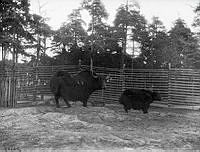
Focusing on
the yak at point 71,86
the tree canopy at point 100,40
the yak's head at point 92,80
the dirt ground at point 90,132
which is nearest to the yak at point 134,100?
the dirt ground at point 90,132

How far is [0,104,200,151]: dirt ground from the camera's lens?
7.34 metres

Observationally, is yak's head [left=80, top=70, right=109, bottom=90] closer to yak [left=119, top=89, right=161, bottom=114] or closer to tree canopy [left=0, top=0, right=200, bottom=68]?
yak [left=119, top=89, right=161, bottom=114]

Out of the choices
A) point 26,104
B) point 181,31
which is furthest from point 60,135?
point 181,31

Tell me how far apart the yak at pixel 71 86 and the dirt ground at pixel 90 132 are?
1387mm

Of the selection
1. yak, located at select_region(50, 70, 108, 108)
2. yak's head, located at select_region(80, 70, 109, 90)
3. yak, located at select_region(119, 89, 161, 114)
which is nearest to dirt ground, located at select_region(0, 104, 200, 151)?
yak, located at select_region(119, 89, 161, 114)

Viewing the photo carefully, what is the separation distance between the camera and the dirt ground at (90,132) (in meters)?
7.34

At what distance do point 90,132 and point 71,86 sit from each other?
593 cm

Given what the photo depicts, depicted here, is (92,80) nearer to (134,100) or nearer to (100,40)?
(134,100)

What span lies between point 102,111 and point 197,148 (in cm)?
619

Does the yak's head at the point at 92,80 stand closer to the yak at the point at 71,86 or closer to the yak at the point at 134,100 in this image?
the yak at the point at 71,86

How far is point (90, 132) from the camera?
906cm

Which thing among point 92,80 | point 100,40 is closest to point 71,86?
point 92,80

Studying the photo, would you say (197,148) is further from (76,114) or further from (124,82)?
(124,82)

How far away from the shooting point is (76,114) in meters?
12.4
